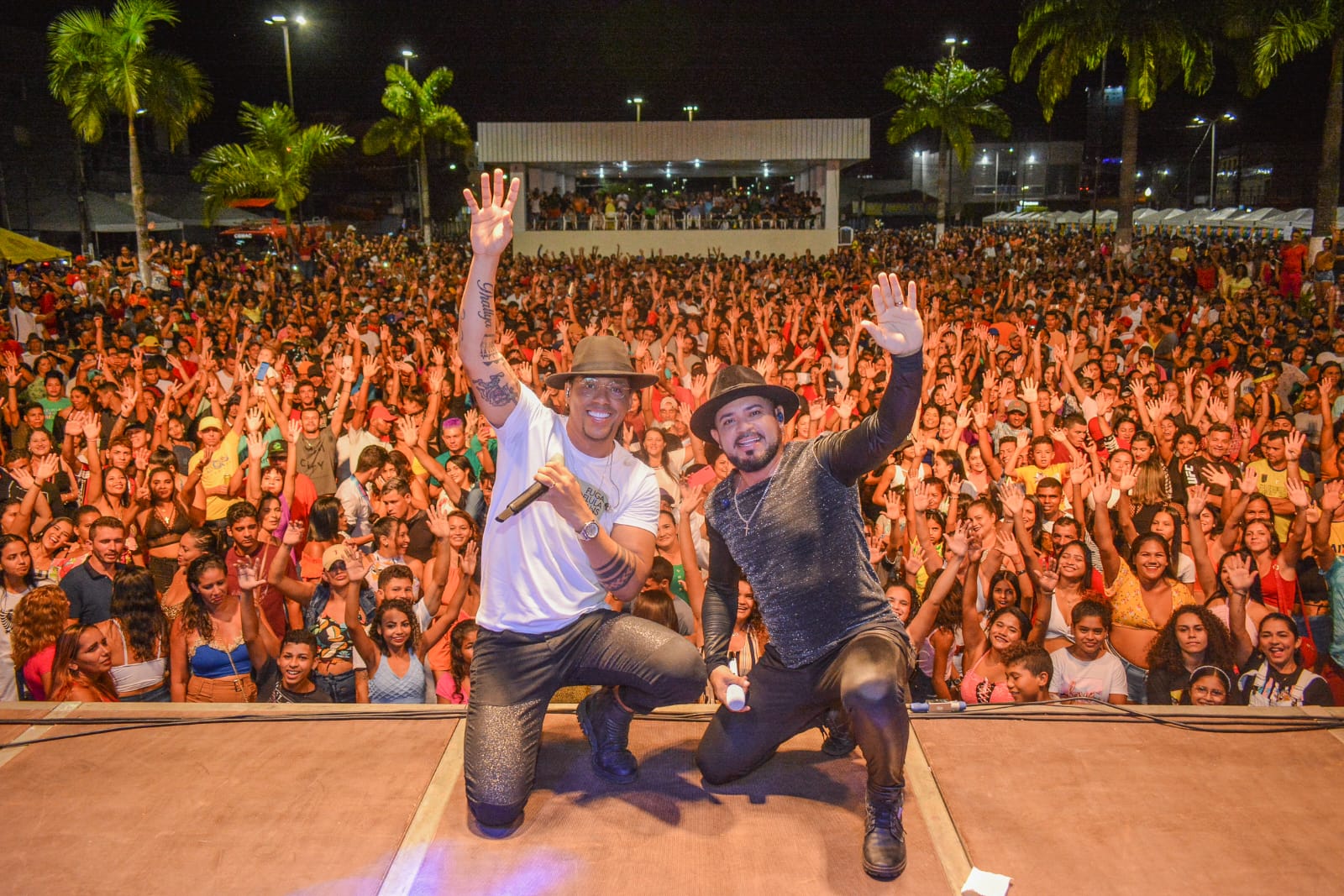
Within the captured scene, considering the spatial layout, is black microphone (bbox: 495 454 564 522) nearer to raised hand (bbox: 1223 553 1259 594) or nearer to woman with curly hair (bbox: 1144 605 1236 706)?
woman with curly hair (bbox: 1144 605 1236 706)

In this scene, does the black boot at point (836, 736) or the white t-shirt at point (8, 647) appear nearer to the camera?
the black boot at point (836, 736)

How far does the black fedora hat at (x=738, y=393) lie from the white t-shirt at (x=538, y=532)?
14.5 inches

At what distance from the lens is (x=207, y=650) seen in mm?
4730

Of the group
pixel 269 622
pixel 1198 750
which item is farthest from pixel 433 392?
pixel 1198 750

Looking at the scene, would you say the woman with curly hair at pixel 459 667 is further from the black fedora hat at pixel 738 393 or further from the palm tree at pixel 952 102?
the palm tree at pixel 952 102

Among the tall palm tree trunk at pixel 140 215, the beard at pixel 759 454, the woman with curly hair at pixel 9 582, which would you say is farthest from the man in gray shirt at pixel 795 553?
the tall palm tree trunk at pixel 140 215

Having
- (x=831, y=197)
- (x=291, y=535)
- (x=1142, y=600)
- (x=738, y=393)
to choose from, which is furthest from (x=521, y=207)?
(x=738, y=393)

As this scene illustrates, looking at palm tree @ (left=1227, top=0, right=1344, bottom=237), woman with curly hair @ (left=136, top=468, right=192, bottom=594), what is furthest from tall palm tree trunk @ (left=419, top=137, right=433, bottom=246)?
woman with curly hair @ (left=136, top=468, right=192, bottom=594)

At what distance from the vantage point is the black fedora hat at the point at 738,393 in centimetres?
329

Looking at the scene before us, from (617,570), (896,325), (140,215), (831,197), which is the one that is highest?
(831,197)

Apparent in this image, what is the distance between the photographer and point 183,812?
3.09 m

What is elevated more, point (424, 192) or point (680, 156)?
point (680, 156)

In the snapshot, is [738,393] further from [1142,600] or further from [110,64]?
[110,64]

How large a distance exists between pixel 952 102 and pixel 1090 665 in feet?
93.8
